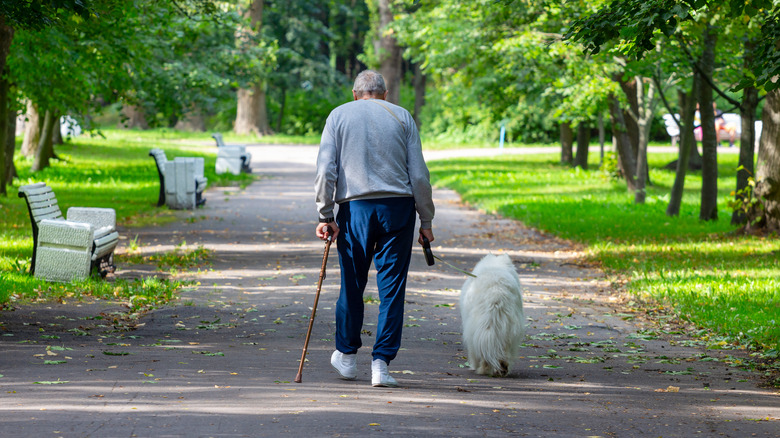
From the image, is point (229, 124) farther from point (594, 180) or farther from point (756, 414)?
point (756, 414)

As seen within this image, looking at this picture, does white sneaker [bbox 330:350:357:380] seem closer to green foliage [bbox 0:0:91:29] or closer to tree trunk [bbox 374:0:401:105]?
green foliage [bbox 0:0:91:29]

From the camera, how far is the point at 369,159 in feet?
20.2

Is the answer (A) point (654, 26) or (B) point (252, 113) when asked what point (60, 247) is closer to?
(A) point (654, 26)

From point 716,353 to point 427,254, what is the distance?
302 centimetres

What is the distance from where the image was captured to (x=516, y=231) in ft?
57.5

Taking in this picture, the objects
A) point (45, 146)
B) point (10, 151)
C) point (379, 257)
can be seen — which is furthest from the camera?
point (45, 146)

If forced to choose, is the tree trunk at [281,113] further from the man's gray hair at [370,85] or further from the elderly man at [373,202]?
the elderly man at [373,202]

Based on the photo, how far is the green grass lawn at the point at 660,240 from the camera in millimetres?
9562

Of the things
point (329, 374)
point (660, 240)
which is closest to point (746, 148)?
point (660, 240)

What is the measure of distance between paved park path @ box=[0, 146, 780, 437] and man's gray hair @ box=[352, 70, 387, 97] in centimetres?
192

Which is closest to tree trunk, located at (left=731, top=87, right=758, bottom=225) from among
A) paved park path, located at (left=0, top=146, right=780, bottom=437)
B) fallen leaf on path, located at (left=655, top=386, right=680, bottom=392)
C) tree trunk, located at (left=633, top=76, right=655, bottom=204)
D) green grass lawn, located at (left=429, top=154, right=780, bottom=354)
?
green grass lawn, located at (left=429, top=154, right=780, bottom=354)

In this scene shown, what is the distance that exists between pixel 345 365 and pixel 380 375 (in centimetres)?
32

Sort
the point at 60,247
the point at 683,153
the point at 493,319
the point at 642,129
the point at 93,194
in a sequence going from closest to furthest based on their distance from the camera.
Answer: the point at 493,319, the point at 60,247, the point at 683,153, the point at 93,194, the point at 642,129

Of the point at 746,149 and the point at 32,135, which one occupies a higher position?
the point at 746,149
